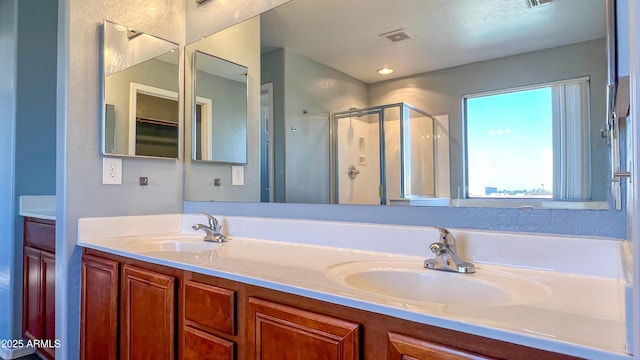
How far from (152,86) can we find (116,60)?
211 millimetres

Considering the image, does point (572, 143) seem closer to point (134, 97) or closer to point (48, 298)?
point (134, 97)

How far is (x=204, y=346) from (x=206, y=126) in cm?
125

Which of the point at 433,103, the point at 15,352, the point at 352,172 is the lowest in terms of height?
the point at 15,352

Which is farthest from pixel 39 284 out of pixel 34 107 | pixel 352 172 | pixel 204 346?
pixel 352 172

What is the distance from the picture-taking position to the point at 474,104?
119 centimetres

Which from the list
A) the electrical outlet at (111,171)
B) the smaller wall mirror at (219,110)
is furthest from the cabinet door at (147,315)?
the smaller wall mirror at (219,110)

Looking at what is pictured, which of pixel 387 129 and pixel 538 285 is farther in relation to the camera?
pixel 387 129

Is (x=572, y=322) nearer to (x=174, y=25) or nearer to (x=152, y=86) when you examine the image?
(x=152, y=86)

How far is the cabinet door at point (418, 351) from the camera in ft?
2.21

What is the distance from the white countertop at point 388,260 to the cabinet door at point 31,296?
799mm

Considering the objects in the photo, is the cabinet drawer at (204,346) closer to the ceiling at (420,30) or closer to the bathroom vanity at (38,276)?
the ceiling at (420,30)

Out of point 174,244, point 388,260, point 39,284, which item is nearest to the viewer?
point 388,260

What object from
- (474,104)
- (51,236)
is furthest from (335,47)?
(51,236)

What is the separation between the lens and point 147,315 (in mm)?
1331
